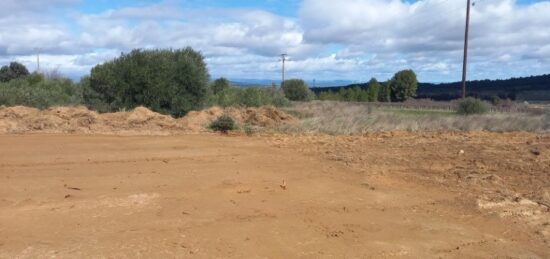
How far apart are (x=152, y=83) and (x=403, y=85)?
6342 cm

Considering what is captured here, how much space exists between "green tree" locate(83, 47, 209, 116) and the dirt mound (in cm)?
231

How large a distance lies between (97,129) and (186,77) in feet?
25.5

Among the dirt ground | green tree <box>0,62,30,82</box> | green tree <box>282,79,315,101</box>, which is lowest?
the dirt ground

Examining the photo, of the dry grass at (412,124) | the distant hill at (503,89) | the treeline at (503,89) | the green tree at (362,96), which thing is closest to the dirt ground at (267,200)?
the dry grass at (412,124)

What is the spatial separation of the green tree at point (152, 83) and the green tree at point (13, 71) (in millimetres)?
37026

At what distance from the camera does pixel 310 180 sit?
10.7 metres

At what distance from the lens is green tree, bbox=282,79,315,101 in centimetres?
5892

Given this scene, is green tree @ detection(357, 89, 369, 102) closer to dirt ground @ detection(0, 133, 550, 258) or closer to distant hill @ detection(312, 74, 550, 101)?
distant hill @ detection(312, 74, 550, 101)

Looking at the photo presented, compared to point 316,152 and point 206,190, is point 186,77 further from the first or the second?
point 206,190

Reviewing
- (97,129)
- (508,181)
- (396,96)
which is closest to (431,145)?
(508,181)

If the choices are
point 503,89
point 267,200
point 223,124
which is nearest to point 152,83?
point 223,124

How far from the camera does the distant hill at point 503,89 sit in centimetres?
9338

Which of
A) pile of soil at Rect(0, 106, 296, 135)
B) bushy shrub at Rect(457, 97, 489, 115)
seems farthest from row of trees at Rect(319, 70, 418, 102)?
pile of soil at Rect(0, 106, 296, 135)

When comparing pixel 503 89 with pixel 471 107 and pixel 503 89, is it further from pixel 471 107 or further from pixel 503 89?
pixel 471 107
